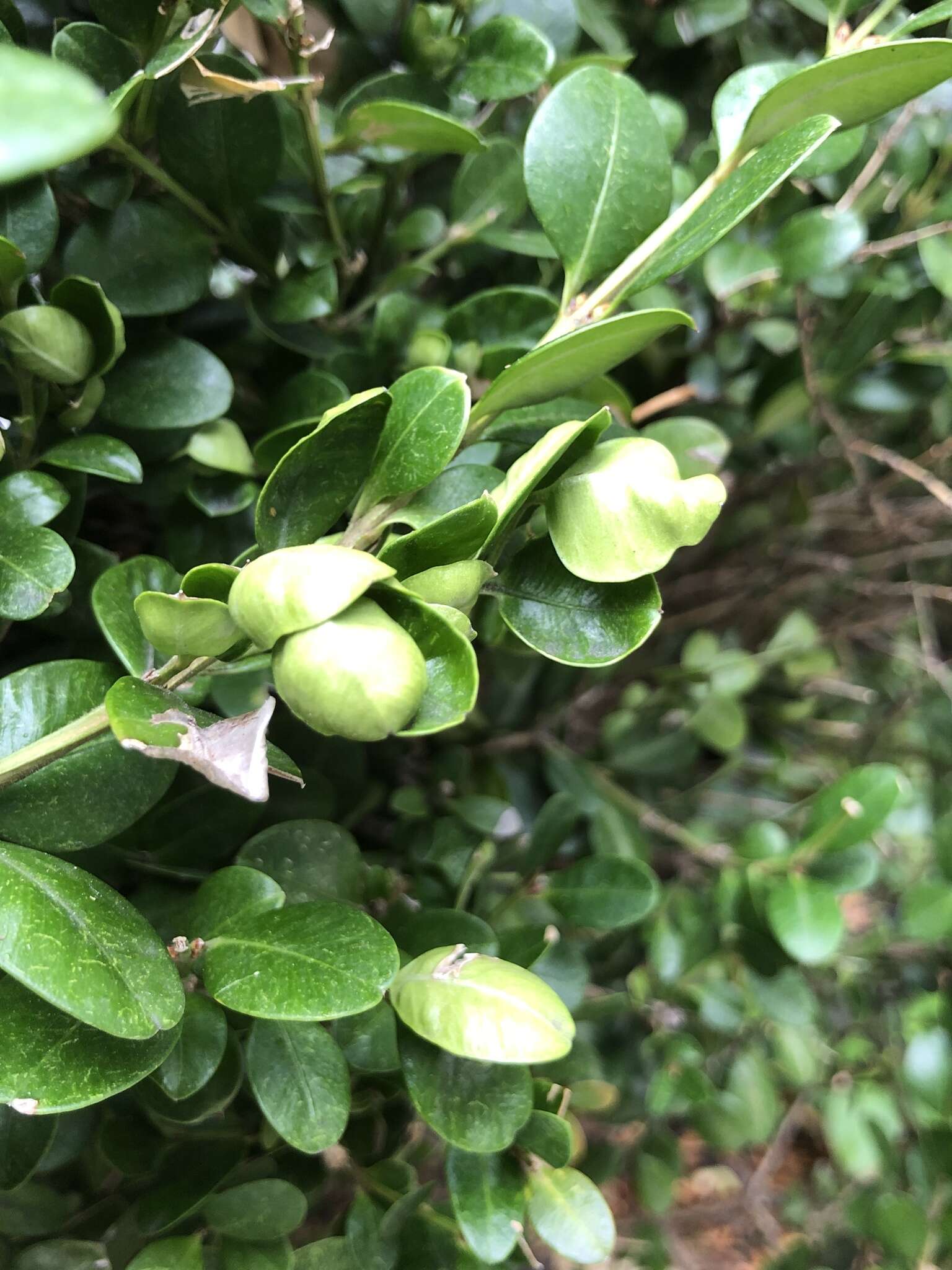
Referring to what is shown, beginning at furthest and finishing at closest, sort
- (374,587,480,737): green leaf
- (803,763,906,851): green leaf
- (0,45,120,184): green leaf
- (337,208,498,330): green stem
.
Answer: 1. (803,763,906,851): green leaf
2. (337,208,498,330): green stem
3. (374,587,480,737): green leaf
4. (0,45,120,184): green leaf

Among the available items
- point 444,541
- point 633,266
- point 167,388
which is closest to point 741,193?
point 633,266

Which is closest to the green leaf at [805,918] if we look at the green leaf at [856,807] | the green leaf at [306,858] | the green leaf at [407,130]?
the green leaf at [856,807]

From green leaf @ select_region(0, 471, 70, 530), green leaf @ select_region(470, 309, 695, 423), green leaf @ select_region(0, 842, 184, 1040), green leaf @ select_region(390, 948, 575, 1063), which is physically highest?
green leaf @ select_region(470, 309, 695, 423)

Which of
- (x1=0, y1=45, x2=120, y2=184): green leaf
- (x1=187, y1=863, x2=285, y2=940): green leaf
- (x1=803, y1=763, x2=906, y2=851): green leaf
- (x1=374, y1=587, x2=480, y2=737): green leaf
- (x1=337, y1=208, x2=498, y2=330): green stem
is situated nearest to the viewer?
(x1=0, y1=45, x2=120, y2=184): green leaf

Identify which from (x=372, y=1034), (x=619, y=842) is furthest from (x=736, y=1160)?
(x=372, y=1034)

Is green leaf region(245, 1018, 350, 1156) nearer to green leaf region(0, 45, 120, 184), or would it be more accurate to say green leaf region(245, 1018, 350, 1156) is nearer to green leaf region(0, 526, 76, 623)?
green leaf region(0, 526, 76, 623)

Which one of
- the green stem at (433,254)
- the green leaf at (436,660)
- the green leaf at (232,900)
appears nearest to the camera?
the green leaf at (436,660)

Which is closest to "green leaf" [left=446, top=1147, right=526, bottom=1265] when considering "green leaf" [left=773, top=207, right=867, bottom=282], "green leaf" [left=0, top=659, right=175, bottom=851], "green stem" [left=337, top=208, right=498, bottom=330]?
"green leaf" [left=0, top=659, right=175, bottom=851]

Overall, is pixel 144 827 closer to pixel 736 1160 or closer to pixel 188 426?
pixel 188 426

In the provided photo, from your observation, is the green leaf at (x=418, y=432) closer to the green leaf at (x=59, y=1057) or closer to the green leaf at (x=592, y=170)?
the green leaf at (x=592, y=170)
